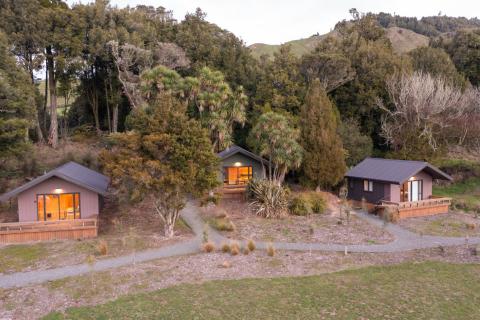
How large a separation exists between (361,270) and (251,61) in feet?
108

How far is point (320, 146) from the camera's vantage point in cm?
2856

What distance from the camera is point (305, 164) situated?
28.9m

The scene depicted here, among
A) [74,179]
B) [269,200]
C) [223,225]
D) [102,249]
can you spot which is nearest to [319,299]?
[102,249]

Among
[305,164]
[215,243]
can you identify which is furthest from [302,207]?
[215,243]

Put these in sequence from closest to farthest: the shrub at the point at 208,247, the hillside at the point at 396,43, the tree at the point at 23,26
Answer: the shrub at the point at 208,247 < the tree at the point at 23,26 < the hillside at the point at 396,43

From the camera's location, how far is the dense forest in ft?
63.7

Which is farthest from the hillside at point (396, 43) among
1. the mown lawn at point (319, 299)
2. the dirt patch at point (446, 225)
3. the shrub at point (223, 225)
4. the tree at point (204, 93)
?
the mown lawn at point (319, 299)

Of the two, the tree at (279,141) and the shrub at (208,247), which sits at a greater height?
the tree at (279,141)

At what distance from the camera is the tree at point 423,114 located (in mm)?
33312

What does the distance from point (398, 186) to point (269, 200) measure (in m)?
9.08

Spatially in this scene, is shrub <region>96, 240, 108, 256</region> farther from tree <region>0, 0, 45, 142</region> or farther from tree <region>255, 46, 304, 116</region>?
tree <region>255, 46, 304, 116</region>

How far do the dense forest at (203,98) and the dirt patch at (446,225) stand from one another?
22.2 feet

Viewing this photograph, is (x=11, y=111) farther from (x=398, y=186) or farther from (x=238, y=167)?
(x=398, y=186)

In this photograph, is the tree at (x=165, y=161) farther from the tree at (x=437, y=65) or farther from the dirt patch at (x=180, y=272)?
the tree at (x=437, y=65)
